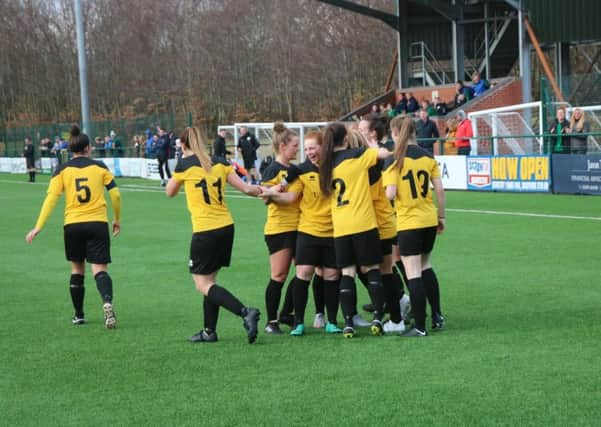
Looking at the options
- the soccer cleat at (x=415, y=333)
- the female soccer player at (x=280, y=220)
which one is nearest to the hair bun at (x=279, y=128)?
the female soccer player at (x=280, y=220)

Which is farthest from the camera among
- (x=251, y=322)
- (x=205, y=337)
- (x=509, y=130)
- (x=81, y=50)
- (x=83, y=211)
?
(x=81, y=50)

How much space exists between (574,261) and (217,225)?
235 inches

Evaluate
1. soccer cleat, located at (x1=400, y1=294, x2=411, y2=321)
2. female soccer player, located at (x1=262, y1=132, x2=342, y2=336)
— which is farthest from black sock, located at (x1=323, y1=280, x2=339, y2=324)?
soccer cleat, located at (x1=400, y1=294, x2=411, y2=321)

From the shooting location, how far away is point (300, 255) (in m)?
8.05

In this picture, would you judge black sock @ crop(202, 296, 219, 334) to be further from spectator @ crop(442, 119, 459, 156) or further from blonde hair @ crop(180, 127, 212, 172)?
spectator @ crop(442, 119, 459, 156)

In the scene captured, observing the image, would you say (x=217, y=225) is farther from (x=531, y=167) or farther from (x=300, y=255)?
(x=531, y=167)

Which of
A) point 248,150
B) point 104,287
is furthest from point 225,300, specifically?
point 248,150

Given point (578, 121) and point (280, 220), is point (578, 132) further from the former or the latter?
point (280, 220)

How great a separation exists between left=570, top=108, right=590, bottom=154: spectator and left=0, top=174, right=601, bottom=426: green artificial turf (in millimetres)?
10091

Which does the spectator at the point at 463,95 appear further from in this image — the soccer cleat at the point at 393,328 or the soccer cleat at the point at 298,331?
the soccer cleat at the point at 298,331

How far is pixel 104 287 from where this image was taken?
8.99 m

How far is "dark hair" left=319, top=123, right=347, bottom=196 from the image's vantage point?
7.75 m

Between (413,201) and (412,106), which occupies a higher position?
(412,106)

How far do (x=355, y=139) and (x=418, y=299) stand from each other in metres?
1.42
